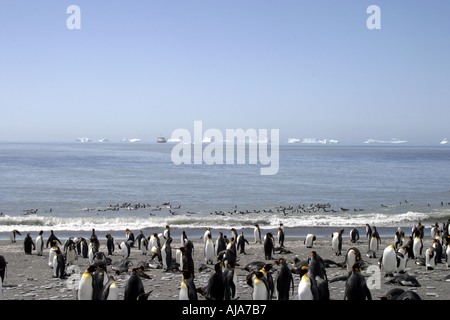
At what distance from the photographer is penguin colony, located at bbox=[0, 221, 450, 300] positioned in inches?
310

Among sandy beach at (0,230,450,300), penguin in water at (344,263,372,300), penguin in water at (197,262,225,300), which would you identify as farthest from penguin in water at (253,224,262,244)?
penguin in water at (344,263,372,300)

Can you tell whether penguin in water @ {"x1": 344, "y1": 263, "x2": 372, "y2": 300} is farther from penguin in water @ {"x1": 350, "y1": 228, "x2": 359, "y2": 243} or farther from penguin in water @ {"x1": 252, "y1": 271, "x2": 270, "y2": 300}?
penguin in water @ {"x1": 350, "y1": 228, "x2": 359, "y2": 243}

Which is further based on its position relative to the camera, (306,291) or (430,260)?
(430,260)

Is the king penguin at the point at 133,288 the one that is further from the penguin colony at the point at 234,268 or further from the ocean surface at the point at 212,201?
the ocean surface at the point at 212,201

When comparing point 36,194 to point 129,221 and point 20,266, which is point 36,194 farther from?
point 20,266

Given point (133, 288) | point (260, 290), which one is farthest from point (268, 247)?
point (133, 288)

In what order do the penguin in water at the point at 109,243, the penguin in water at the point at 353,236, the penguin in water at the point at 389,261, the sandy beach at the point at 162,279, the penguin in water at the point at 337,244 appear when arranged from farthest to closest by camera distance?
the penguin in water at the point at 353,236, the penguin in water at the point at 109,243, the penguin in water at the point at 337,244, the penguin in water at the point at 389,261, the sandy beach at the point at 162,279

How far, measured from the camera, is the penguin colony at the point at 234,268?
25.8 feet

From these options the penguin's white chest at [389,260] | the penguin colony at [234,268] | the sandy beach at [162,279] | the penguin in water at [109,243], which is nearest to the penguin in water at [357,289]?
the penguin colony at [234,268]

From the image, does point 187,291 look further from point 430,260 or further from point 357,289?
point 430,260

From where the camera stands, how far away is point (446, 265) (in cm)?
1305

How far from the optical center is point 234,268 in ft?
32.0

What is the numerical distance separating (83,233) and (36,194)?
18904 mm
